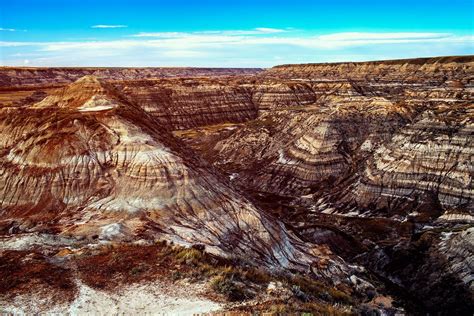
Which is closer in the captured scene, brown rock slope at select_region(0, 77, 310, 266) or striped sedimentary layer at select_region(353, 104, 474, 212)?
brown rock slope at select_region(0, 77, 310, 266)

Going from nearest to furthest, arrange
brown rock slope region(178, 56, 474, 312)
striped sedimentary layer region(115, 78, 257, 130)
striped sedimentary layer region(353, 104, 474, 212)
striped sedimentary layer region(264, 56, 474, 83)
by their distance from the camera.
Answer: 1. brown rock slope region(178, 56, 474, 312)
2. striped sedimentary layer region(353, 104, 474, 212)
3. striped sedimentary layer region(115, 78, 257, 130)
4. striped sedimentary layer region(264, 56, 474, 83)

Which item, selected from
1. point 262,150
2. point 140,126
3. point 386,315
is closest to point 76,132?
point 140,126

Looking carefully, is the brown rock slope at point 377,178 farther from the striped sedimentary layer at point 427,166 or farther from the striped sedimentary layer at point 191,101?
the striped sedimentary layer at point 191,101

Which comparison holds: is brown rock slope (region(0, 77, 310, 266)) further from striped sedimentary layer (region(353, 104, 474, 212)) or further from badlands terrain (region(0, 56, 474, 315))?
striped sedimentary layer (region(353, 104, 474, 212))

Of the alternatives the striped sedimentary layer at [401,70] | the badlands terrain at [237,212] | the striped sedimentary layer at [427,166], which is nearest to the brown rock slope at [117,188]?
the badlands terrain at [237,212]

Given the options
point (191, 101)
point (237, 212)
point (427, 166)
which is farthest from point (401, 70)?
point (237, 212)

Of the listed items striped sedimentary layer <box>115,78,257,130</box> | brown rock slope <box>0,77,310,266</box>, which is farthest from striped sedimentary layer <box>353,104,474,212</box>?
striped sedimentary layer <box>115,78,257,130</box>

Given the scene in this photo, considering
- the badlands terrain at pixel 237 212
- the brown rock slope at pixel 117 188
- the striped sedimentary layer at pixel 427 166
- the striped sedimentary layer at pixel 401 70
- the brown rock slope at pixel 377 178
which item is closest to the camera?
the badlands terrain at pixel 237 212

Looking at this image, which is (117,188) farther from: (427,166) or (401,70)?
(401,70)
